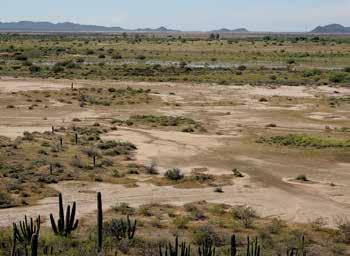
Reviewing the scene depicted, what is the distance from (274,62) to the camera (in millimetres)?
107562

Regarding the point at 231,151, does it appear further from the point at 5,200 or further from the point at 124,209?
the point at 5,200

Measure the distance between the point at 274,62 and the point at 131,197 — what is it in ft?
269

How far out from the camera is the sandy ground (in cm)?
2891

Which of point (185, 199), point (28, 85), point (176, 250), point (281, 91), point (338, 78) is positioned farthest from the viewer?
point (338, 78)

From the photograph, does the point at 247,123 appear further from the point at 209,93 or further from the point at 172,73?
the point at 172,73

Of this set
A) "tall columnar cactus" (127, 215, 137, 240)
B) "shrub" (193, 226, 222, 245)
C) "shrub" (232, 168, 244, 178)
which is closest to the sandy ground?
"shrub" (232, 168, 244, 178)

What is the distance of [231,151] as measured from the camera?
40.6 metres

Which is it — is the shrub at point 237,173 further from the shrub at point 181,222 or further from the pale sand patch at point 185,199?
the shrub at point 181,222

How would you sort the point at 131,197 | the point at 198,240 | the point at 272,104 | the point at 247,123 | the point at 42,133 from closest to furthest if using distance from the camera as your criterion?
the point at 198,240 < the point at 131,197 < the point at 42,133 < the point at 247,123 < the point at 272,104

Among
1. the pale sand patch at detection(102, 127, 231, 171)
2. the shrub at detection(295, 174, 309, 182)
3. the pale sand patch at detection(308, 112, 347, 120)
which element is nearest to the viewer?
the shrub at detection(295, 174, 309, 182)

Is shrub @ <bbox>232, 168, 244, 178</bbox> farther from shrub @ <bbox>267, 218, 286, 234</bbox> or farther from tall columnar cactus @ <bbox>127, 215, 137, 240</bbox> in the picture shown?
tall columnar cactus @ <bbox>127, 215, 137, 240</bbox>

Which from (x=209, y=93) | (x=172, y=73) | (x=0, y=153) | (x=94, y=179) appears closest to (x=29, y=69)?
(x=172, y=73)

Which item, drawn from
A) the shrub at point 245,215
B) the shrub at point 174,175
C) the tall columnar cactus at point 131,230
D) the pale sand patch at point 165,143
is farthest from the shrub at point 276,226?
the pale sand patch at point 165,143

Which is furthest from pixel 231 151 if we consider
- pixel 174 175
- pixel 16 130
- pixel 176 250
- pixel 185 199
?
pixel 176 250
